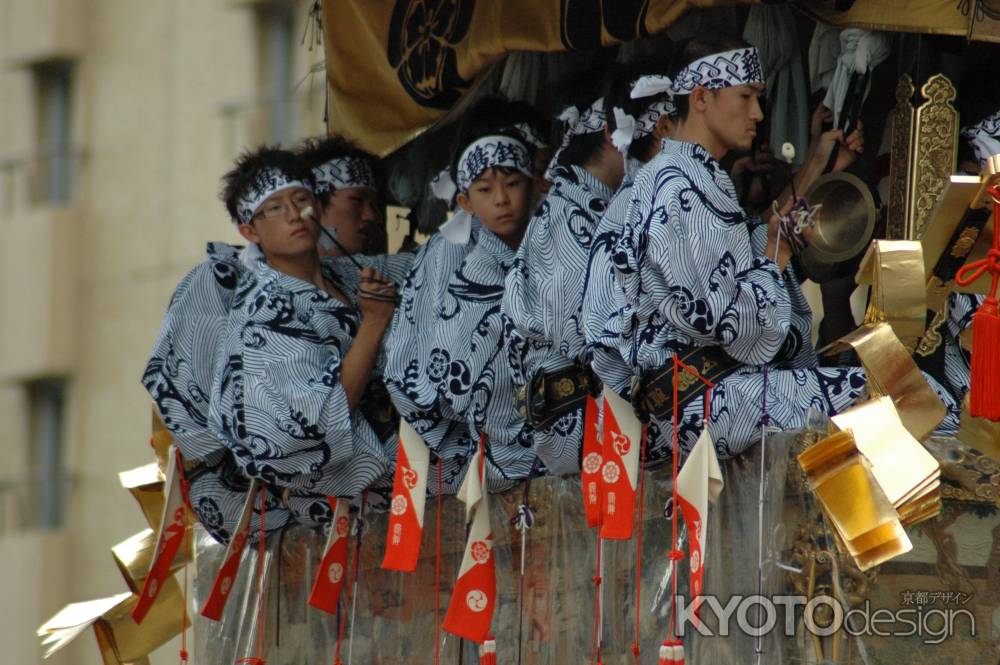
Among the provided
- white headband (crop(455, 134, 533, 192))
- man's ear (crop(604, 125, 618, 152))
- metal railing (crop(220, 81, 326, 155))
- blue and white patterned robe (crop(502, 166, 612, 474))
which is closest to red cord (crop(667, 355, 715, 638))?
blue and white patterned robe (crop(502, 166, 612, 474))

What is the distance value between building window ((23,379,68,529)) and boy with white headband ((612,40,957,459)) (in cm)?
809

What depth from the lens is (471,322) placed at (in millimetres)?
6785

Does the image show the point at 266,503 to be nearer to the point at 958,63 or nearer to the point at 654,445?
the point at 654,445

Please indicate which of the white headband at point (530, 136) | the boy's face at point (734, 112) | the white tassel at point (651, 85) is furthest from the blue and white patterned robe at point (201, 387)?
the boy's face at point (734, 112)

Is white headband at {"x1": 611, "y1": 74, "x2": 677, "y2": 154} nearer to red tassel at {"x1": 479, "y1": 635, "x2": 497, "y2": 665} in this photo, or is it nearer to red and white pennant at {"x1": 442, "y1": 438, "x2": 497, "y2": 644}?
red and white pennant at {"x1": 442, "y1": 438, "x2": 497, "y2": 644}

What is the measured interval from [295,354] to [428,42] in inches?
49.4

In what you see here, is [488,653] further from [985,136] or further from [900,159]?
[985,136]

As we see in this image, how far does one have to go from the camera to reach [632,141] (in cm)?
652

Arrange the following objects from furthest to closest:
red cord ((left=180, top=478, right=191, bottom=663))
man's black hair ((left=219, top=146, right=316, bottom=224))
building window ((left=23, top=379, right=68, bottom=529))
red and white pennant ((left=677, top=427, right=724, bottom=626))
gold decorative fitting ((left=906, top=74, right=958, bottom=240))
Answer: building window ((left=23, top=379, right=68, bottom=529)) < red cord ((left=180, top=478, right=191, bottom=663)) < man's black hair ((left=219, top=146, right=316, bottom=224)) < gold decorative fitting ((left=906, top=74, right=958, bottom=240)) < red and white pennant ((left=677, top=427, right=724, bottom=626))

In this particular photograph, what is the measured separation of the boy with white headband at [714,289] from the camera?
5.84 m

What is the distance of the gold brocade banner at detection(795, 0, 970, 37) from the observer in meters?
5.95

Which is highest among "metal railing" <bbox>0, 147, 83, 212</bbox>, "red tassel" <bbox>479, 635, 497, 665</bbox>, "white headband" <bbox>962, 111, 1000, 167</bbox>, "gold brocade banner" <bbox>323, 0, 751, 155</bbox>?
"metal railing" <bbox>0, 147, 83, 212</bbox>

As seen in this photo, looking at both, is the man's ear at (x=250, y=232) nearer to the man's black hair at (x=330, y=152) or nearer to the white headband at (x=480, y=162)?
the man's black hair at (x=330, y=152)

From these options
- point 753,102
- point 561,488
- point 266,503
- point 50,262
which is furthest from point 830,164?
point 50,262
